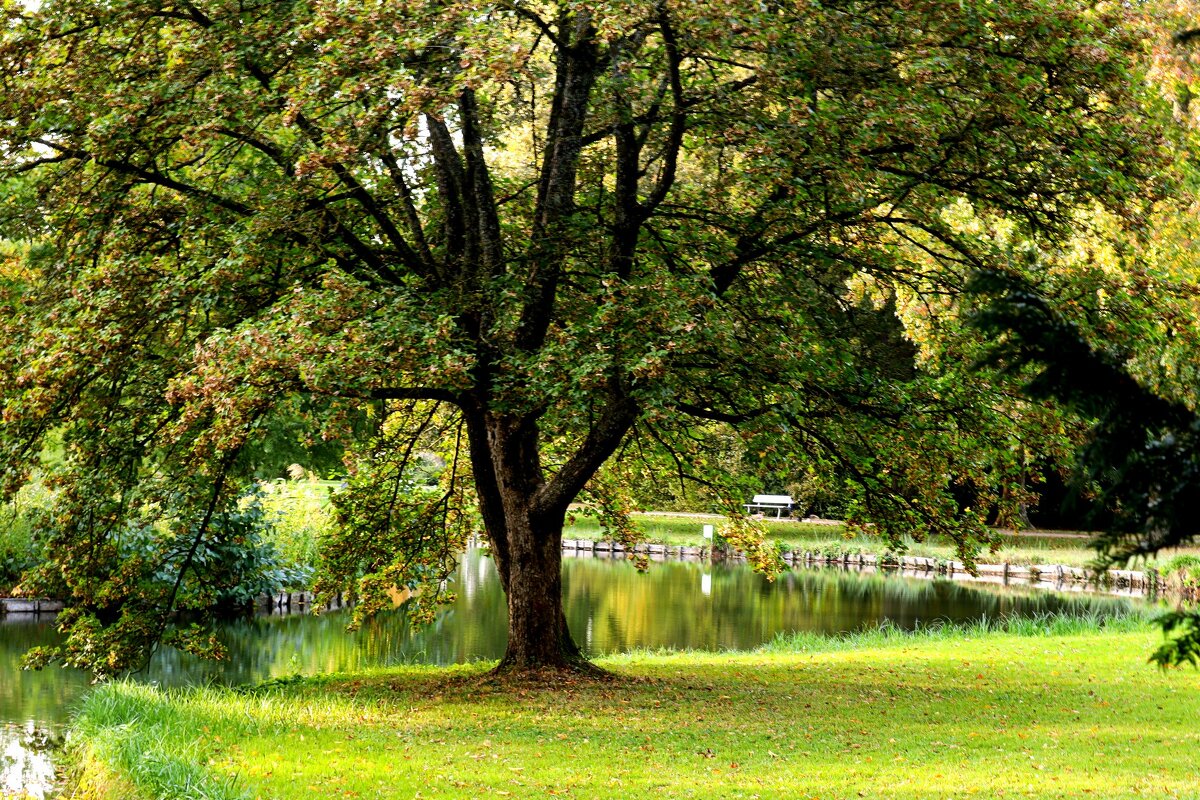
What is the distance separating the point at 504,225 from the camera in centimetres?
1345

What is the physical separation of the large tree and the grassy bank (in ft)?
4.80

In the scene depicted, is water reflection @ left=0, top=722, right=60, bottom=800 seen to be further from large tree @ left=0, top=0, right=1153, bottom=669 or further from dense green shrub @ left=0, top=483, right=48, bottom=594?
dense green shrub @ left=0, top=483, right=48, bottom=594

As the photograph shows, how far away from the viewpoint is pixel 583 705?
11.1 m

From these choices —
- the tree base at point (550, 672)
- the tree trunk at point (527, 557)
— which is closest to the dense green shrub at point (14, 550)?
the tree trunk at point (527, 557)

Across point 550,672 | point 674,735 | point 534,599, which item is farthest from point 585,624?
point 674,735

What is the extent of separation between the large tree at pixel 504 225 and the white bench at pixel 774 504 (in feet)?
104

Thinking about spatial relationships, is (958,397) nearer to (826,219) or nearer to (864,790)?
(826,219)

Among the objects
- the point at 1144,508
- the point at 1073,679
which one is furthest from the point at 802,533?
the point at 1144,508

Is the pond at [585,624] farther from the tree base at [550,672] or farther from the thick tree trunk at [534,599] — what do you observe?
the tree base at [550,672]

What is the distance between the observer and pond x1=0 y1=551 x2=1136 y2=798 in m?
14.6

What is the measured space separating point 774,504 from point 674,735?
1481 inches

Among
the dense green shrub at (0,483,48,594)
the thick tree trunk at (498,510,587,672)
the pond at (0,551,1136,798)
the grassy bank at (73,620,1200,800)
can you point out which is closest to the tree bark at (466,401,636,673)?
the thick tree trunk at (498,510,587,672)

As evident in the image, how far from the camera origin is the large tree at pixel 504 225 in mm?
9977

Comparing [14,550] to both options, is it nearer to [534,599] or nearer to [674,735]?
[534,599]
